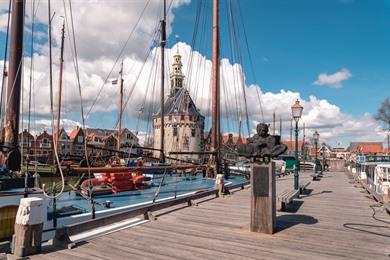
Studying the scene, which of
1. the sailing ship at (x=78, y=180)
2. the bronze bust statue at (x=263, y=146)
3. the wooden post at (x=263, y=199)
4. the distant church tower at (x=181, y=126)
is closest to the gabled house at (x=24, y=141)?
the sailing ship at (x=78, y=180)

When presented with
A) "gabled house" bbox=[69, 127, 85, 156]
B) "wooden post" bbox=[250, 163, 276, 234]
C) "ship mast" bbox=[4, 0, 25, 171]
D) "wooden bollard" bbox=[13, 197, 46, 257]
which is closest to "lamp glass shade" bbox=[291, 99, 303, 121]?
"wooden post" bbox=[250, 163, 276, 234]

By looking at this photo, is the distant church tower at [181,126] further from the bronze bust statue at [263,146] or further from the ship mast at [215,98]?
the bronze bust statue at [263,146]

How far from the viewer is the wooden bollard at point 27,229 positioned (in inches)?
198

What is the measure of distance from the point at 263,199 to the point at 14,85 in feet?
26.8

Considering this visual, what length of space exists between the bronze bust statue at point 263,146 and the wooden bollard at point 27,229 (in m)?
4.31

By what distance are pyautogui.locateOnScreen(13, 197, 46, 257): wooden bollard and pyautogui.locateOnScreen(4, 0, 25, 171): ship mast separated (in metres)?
5.06

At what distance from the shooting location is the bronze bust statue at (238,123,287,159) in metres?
6.94

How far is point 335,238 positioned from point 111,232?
15.1 ft

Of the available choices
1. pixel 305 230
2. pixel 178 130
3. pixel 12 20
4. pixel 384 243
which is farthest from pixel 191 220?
pixel 178 130

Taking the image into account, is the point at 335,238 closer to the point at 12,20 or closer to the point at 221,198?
the point at 221,198

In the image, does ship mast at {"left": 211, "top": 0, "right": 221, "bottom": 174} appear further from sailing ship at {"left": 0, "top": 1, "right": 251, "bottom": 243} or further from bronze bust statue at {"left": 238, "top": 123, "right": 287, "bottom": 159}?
bronze bust statue at {"left": 238, "top": 123, "right": 287, "bottom": 159}

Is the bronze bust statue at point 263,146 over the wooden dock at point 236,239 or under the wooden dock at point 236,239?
over

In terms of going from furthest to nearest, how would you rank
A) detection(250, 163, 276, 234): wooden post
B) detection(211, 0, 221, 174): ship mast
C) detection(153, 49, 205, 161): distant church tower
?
1. detection(153, 49, 205, 161): distant church tower
2. detection(211, 0, 221, 174): ship mast
3. detection(250, 163, 276, 234): wooden post

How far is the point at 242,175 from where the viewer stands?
29.8 m
